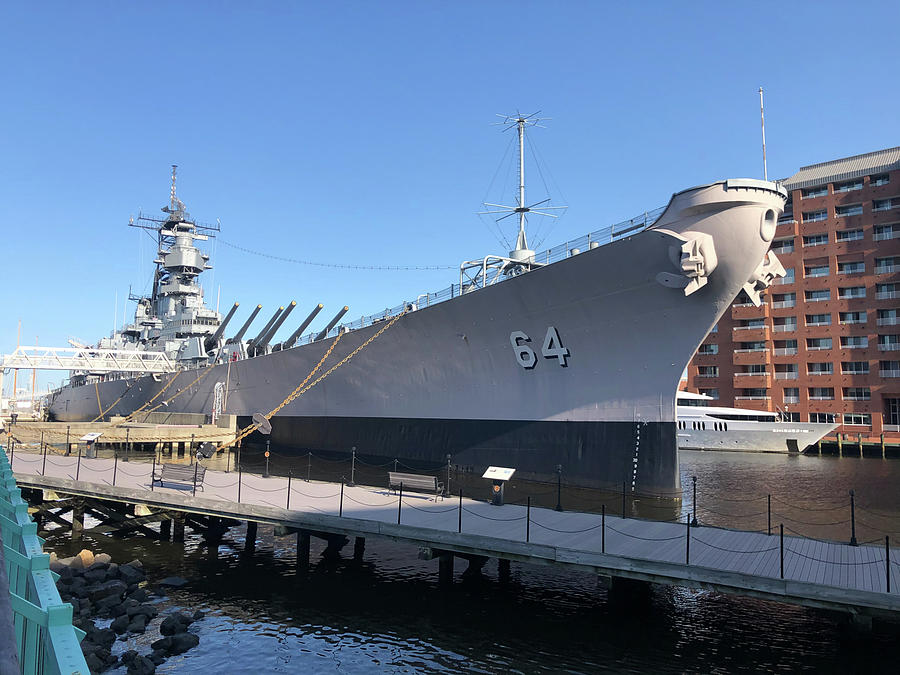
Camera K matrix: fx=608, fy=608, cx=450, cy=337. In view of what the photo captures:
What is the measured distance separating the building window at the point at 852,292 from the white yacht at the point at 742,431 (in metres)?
10.0

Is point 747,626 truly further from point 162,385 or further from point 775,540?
point 162,385

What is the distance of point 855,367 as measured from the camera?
4306cm

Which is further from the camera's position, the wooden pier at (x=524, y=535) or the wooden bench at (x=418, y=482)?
the wooden bench at (x=418, y=482)

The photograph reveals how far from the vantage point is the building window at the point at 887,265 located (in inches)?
1671

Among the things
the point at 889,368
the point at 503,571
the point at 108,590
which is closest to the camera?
the point at 108,590

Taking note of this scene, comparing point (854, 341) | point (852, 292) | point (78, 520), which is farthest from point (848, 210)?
point (78, 520)

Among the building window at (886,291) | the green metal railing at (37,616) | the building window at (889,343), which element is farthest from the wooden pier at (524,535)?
the building window at (886,291)

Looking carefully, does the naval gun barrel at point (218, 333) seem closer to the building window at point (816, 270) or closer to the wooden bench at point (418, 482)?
the wooden bench at point (418, 482)

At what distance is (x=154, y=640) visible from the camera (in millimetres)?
8703

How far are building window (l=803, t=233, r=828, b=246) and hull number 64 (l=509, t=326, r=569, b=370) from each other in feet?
125

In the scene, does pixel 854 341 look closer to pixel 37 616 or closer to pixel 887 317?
pixel 887 317

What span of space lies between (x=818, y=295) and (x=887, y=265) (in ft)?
15.1

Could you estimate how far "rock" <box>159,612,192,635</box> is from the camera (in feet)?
29.1

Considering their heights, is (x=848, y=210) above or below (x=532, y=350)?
above
